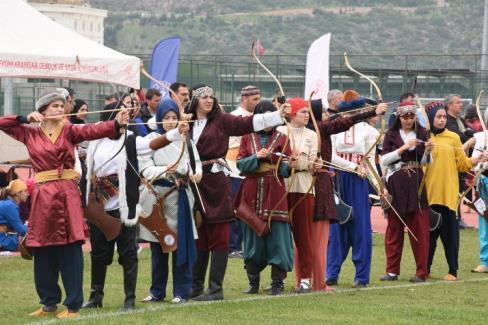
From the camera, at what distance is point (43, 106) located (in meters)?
11.4

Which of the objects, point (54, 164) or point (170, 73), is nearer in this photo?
point (54, 164)

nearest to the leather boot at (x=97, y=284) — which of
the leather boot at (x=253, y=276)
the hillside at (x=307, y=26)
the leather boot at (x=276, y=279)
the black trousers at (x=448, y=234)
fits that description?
the leather boot at (x=253, y=276)

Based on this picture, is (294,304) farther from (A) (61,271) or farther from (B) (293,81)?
(B) (293,81)

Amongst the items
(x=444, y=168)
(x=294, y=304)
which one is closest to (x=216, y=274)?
(x=294, y=304)

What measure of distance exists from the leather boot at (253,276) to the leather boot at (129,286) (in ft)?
4.50

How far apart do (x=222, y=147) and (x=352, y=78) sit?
19.2m

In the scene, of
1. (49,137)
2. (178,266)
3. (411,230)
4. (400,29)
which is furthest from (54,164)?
(400,29)

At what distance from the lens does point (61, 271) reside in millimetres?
11367

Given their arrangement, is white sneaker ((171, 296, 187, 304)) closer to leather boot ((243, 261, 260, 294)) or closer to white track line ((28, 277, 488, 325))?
white track line ((28, 277, 488, 325))

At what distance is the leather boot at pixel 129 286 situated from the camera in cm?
1173

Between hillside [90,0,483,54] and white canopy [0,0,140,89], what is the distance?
50701 mm

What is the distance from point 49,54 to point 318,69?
348cm

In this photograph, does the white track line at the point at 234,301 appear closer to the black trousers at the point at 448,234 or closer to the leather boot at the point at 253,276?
the leather boot at the point at 253,276

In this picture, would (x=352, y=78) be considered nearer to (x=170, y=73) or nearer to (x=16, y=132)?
(x=170, y=73)
